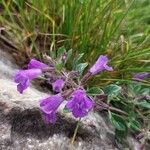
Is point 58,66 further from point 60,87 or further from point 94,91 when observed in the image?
point 94,91

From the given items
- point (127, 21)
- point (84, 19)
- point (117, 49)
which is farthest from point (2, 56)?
point (127, 21)

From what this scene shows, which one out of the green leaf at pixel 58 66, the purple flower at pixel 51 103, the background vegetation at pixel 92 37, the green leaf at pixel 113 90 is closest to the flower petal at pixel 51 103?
the purple flower at pixel 51 103

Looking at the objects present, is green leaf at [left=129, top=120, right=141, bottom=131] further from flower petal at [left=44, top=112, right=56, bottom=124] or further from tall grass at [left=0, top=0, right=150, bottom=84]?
flower petal at [left=44, top=112, right=56, bottom=124]

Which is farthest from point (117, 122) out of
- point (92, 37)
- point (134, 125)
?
point (92, 37)

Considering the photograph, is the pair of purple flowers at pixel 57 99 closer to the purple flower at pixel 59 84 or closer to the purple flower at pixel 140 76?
the purple flower at pixel 59 84

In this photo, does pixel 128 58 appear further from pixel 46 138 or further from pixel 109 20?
pixel 46 138

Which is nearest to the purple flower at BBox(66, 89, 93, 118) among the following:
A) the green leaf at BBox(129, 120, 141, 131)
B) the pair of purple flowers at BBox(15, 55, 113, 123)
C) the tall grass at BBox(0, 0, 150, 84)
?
the pair of purple flowers at BBox(15, 55, 113, 123)
